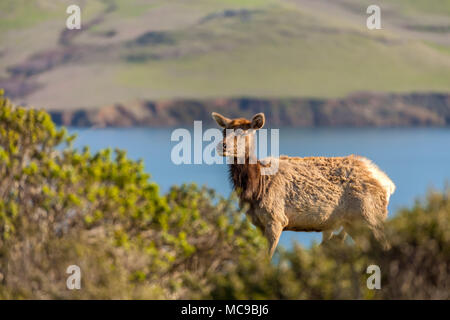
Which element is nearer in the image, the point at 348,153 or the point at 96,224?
the point at 96,224

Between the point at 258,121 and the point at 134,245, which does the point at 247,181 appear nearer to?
the point at 258,121

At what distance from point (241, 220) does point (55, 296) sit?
9.64 ft

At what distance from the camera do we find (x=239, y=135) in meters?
13.4

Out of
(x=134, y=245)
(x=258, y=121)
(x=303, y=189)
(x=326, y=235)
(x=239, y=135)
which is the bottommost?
(x=134, y=245)

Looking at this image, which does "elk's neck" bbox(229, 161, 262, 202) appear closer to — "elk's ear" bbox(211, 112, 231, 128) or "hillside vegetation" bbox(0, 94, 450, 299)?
"elk's ear" bbox(211, 112, 231, 128)

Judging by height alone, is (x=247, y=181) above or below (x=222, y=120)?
below

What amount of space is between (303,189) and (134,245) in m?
5.21

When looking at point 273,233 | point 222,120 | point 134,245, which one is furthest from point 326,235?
point 134,245

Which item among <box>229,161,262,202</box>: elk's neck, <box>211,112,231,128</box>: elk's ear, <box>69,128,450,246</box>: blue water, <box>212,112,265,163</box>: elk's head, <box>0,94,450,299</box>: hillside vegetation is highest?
<box>69,128,450,246</box>: blue water

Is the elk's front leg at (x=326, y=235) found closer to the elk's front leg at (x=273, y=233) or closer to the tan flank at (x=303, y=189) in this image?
the tan flank at (x=303, y=189)

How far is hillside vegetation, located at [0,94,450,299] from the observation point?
9.16 meters

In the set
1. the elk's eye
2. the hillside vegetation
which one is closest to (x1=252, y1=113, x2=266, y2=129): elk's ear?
the elk's eye

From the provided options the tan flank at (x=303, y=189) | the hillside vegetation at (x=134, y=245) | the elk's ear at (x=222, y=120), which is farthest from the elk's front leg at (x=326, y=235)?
the hillside vegetation at (x=134, y=245)

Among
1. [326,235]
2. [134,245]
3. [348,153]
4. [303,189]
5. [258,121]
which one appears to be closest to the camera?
[134,245]
